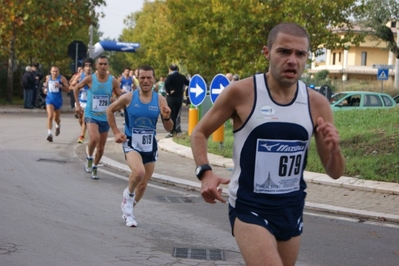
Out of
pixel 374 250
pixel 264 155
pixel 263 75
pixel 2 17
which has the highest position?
pixel 2 17

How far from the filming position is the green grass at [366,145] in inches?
557

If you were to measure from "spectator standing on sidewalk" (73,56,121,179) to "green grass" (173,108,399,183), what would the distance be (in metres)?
3.66

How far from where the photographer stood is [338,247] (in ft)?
28.6

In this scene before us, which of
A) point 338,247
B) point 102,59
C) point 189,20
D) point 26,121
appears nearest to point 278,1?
point 189,20

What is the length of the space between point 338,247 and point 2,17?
27.9 meters

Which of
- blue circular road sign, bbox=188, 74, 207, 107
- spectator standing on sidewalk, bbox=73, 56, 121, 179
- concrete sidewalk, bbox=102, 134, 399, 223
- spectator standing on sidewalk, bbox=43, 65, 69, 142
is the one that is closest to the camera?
concrete sidewalk, bbox=102, 134, 399, 223

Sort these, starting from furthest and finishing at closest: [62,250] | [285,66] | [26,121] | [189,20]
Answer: [189,20]
[26,121]
[62,250]
[285,66]

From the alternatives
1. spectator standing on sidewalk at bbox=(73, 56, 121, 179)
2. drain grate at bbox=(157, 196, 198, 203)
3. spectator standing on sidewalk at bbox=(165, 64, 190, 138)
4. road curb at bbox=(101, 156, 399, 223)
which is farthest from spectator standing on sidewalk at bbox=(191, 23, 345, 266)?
spectator standing on sidewalk at bbox=(165, 64, 190, 138)

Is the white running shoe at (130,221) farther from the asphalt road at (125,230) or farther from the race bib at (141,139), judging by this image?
the race bib at (141,139)

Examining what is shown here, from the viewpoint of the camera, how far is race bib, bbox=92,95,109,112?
535 inches

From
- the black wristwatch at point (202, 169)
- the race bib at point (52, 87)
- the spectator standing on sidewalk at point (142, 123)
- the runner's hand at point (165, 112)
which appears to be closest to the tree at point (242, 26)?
the race bib at point (52, 87)

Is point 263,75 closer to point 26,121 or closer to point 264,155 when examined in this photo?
point 264,155

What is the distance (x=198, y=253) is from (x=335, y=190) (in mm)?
A: 5394

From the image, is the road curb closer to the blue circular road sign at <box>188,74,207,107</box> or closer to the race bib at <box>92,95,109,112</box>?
the race bib at <box>92,95,109,112</box>
